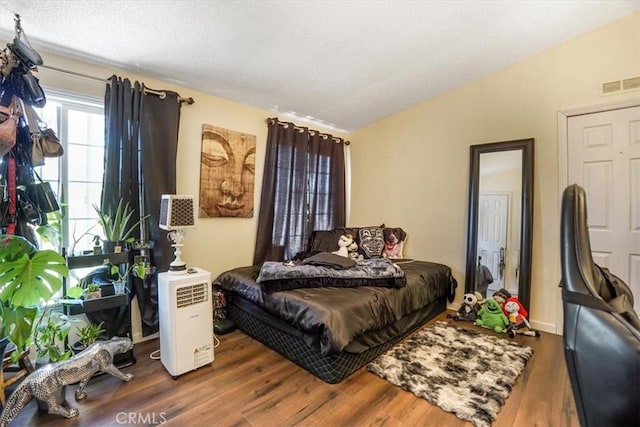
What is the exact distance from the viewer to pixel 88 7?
1.71m

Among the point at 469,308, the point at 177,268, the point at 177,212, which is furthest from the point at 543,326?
the point at 177,212

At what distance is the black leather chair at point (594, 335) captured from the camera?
739mm

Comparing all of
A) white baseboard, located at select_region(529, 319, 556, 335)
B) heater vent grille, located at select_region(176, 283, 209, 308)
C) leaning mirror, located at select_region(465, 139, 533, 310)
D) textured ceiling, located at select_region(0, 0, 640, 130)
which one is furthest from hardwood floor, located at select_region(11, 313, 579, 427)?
textured ceiling, located at select_region(0, 0, 640, 130)

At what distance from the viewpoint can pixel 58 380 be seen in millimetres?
1600

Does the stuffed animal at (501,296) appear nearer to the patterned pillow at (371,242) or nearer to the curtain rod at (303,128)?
the patterned pillow at (371,242)

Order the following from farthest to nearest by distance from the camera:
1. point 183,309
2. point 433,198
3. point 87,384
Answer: point 433,198, point 183,309, point 87,384

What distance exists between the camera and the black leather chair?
74 cm

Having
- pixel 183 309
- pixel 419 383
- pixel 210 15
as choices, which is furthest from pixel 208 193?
pixel 419 383

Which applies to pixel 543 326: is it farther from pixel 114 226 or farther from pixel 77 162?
pixel 77 162

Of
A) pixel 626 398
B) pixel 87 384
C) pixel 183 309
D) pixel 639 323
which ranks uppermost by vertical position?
pixel 639 323

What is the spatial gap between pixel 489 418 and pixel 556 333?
1.75m

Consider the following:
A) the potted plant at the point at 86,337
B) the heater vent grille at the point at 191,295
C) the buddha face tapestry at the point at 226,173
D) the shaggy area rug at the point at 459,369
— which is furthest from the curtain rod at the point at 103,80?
the shaggy area rug at the point at 459,369

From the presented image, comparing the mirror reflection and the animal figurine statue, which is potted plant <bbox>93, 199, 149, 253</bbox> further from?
the mirror reflection

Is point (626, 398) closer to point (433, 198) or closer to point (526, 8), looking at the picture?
point (526, 8)
